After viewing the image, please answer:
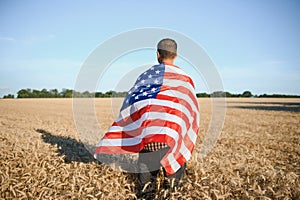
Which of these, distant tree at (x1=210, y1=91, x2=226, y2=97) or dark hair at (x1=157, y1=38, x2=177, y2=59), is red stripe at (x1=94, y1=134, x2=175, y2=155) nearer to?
dark hair at (x1=157, y1=38, x2=177, y2=59)

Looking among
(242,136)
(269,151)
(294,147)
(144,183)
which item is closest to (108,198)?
(144,183)

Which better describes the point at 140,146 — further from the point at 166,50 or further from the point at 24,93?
the point at 24,93

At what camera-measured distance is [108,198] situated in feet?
12.8

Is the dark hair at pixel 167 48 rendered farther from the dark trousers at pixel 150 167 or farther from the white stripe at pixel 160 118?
the dark trousers at pixel 150 167

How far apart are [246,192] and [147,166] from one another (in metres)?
1.61

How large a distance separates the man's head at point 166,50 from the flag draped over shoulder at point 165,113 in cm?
13

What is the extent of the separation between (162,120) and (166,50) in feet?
3.60

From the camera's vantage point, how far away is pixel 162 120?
428 centimetres

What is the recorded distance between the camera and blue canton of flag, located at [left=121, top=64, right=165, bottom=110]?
436cm

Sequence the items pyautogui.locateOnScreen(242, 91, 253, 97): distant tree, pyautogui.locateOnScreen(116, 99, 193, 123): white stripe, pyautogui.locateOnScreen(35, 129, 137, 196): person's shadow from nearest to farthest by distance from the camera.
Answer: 1. pyautogui.locateOnScreen(116, 99, 193, 123): white stripe
2. pyautogui.locateOnScreen(35, 129, 137, 196): person's shadow
3. pyautogui.locateOnScreen(242, 91, 253, 97): distant tree

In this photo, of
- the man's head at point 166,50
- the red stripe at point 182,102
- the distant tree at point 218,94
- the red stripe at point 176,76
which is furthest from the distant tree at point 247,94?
the man's head at point 166,50

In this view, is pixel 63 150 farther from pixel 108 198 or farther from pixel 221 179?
pixel 221 179

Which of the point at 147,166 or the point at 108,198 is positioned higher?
the point at 147,166

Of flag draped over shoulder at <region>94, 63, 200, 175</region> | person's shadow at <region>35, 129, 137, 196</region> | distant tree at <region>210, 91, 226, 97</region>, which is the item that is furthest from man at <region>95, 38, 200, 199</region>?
distant tree at <region>210, 91, 226, 97</region>
